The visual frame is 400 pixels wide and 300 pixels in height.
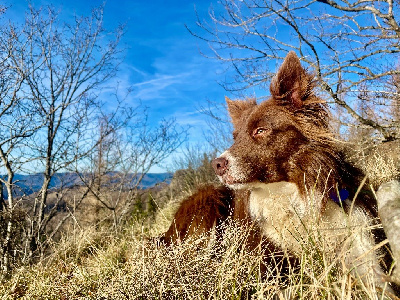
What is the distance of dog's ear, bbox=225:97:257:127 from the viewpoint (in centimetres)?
361

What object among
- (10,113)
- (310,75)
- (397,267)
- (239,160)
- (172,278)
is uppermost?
(10,113)

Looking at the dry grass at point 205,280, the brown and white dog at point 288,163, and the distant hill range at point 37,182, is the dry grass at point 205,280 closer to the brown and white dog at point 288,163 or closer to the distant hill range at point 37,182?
the brown and white dog at point 288,163

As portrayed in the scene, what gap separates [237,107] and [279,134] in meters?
0.96

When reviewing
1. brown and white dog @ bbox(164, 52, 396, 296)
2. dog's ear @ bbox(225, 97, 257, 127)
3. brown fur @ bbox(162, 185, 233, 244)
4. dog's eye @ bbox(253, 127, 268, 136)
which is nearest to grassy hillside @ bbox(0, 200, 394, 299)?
brown and white dog @ bbox(164, 52, 396, 296)

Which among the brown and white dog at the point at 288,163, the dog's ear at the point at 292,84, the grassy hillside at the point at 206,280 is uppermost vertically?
the dog's ear at the point at 292,84

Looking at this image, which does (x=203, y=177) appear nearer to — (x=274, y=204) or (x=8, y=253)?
(x=8, y=253)

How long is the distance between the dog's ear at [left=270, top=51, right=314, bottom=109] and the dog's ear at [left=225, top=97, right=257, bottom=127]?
0.56 metres

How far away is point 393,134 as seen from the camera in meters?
4.14

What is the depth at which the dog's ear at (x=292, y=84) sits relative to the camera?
9.59 ft

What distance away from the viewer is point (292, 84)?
299cm

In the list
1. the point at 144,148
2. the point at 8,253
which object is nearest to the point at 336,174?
the point at 8,253

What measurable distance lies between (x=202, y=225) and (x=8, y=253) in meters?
3.19

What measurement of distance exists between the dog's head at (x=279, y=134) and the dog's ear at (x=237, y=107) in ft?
1.60

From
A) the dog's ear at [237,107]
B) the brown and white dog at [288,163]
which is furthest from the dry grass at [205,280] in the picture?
the dog's ear at [237,107]
